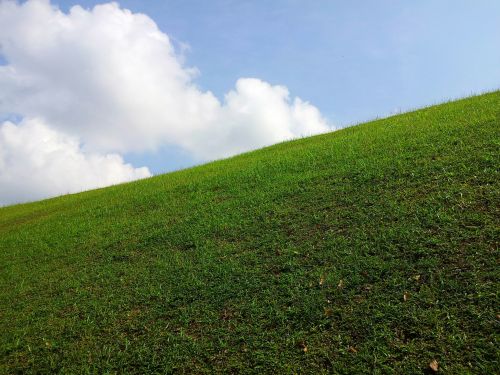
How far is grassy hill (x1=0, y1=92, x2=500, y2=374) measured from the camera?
243 inches

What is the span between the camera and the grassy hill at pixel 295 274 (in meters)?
6.18

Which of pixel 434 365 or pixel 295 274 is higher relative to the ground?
pixel 295 274

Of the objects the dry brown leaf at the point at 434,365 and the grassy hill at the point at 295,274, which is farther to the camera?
the grassy hill at the point at 295,274

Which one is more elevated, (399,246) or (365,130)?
(365,130)

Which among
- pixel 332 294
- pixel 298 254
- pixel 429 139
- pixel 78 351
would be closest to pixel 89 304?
pixel 78 351

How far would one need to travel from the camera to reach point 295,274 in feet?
26.2

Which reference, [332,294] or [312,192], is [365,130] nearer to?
[312,192]

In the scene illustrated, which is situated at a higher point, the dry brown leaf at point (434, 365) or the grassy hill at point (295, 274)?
the grassy hill at point (295, 274)

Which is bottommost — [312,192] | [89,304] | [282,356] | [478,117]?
[282,356]

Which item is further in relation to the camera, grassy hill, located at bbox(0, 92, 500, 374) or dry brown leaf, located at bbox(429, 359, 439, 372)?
grassy hill, located at bbox(0, 92, 500, 374)

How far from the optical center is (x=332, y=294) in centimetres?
718

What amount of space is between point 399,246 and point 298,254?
1.91 m

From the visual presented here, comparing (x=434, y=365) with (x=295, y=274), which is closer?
(x=434, y=365)

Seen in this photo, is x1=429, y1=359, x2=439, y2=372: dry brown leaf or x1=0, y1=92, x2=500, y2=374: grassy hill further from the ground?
x1=0, y1=92, x2=500, y2=374: grassy hill
